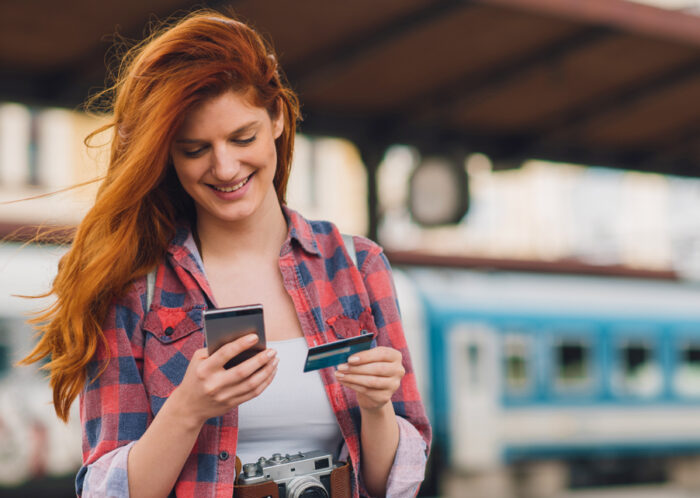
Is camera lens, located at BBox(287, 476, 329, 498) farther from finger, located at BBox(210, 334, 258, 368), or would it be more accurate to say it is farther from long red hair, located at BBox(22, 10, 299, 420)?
long red hair, located at BBox(22, 10, 299, 420)

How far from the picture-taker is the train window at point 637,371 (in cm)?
1502

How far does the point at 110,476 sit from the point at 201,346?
0.31 meters

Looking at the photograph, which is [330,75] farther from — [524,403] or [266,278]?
[524,403]

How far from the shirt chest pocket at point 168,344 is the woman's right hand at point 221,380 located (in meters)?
0.15

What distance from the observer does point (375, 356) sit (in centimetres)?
185

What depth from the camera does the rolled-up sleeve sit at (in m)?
1.86

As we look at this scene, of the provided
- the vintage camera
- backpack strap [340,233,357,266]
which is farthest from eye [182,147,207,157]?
the vintage camera

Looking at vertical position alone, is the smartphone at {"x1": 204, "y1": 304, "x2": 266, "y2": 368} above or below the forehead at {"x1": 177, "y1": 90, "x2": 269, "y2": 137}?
below

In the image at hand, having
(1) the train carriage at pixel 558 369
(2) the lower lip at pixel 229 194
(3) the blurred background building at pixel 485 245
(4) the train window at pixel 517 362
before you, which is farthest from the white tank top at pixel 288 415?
(4) the train window at pixel 517 362

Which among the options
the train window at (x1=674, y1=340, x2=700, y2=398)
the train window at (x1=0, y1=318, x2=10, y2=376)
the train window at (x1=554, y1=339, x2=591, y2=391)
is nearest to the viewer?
the train window at (x1=0, y1=318, x2=10, y2=376)

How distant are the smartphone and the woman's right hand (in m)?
0.01

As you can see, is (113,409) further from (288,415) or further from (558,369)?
(558,369)

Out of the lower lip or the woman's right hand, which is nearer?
the woman's right hand

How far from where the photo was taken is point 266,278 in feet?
7.02
